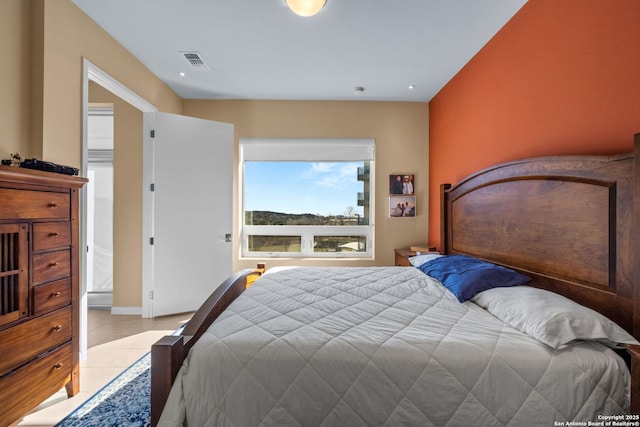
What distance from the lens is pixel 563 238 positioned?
5.18 feet

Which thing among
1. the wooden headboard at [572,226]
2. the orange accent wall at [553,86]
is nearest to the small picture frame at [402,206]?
the orange accent wall at [553,86]

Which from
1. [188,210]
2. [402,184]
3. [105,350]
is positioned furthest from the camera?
[402,184]

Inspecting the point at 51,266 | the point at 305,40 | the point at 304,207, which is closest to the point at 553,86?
the point at 305,40

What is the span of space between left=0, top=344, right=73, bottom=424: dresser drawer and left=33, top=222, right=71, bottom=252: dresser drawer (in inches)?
25.0

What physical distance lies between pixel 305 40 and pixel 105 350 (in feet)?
10.6

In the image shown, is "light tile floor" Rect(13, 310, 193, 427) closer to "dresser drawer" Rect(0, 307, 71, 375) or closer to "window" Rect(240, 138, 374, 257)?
"dresser drawer" Rect(0, 307, 71, 375)

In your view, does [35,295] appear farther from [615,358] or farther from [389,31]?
[389,31]

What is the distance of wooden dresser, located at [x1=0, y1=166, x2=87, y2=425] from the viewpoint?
1.45m

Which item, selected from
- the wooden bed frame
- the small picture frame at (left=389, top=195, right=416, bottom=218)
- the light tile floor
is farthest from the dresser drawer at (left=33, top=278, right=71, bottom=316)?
the small picture frame at (left=389, top=195, right=416, bottom=218)

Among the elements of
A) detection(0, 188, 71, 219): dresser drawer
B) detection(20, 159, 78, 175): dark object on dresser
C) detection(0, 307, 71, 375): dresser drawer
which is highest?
detection(20, 159, 78, 175): dark object on dresser

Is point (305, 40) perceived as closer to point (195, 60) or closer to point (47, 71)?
point (195, 60)

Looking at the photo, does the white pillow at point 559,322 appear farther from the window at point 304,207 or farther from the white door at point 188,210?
the white door at point 188,210

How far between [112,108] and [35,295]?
2720 millimetres

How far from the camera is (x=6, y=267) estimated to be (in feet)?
4.82
